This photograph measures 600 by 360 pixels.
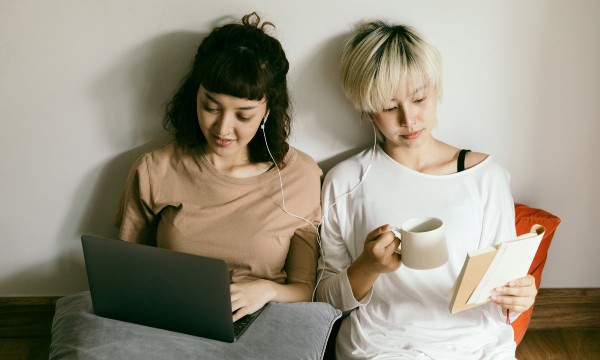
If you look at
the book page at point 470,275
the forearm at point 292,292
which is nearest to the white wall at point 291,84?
the forearm at point 292,292

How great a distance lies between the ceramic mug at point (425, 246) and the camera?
1325 mm

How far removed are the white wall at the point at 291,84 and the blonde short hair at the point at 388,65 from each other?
0.45 feet

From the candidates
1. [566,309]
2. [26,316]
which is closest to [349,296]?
[566,309]

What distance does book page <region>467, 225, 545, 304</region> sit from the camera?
1333 millimetres

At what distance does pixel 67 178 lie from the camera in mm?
1871

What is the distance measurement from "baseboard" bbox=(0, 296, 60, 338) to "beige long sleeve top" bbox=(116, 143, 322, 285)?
0.51 m

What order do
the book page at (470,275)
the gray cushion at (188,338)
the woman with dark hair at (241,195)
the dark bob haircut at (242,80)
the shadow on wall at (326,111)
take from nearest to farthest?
the book page at (470,275)
the gray cushion at (188,338)
the dark bob haircut at (242,80)
the woman with dark hair at (241,195)
the shadow on wall at (326,111)

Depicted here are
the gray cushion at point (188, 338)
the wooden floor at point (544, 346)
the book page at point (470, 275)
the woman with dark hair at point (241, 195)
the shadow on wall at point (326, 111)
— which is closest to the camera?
the book page at point (470, 275)

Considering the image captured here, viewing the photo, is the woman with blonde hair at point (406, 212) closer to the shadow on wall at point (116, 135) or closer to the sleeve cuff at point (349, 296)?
the sleeve cuff at point (349, 296)

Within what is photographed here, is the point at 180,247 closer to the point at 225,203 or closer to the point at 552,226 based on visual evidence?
the point at 225,203

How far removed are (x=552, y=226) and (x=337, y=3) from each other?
0.87 meters

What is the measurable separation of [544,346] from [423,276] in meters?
0.71

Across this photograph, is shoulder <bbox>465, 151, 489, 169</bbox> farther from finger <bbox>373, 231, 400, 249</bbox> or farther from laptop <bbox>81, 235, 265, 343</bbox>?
laptop <bbox>81, 235, 265, 343</bbox>

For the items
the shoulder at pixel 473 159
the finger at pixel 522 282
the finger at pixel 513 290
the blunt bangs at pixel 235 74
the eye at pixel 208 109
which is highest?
the blunt bangs at pixel 235 74
